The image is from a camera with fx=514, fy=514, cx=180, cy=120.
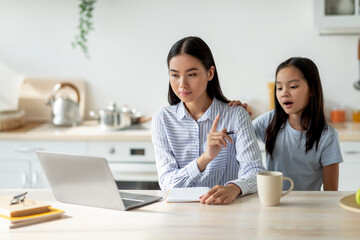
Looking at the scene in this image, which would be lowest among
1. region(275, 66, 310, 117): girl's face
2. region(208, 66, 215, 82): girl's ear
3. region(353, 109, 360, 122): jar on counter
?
region(353, 109, 360, 122): jar on counter

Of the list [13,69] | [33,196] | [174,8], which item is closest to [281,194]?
[33,196]

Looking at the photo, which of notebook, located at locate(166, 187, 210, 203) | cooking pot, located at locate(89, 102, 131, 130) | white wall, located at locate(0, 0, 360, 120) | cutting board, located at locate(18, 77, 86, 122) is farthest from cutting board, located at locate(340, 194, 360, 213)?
cutting board, located at locate(18, 77, 86, 122)

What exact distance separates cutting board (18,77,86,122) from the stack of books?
2.28 metres

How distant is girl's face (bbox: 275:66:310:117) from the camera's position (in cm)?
209

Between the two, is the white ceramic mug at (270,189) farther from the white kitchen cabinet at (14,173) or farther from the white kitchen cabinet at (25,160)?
the white kitchen cabinet at (14,173)

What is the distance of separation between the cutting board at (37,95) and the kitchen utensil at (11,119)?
0.21 metres

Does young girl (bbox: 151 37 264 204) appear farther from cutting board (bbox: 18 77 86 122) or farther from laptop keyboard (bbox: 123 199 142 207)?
cutting board (bbox: 18 77 86 122)

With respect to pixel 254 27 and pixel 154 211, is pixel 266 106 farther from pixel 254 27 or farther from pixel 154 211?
pixel 154 211

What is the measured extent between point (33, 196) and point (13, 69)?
227 centimetres

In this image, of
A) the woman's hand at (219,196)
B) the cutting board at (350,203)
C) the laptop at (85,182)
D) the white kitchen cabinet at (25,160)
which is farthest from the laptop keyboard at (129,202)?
the white kitchen cabinet at (25,160)

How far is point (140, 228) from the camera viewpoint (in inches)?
54.2

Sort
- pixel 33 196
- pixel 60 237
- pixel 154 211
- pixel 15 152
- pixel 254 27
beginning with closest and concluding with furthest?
pixel 60 237, pixel 154 211, pixel 33 196, pixel 15 152, pixel 254 27

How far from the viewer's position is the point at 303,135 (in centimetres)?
214

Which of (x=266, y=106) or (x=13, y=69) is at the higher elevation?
(x=13, y=69)
